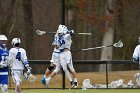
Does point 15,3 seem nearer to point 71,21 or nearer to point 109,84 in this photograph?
point 71,21

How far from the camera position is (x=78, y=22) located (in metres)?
50.7

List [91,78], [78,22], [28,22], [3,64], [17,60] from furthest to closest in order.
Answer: [78,22], [28,22], [91,78], [17,60], [3,64]

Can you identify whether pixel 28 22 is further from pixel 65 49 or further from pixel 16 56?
pixel 16 56

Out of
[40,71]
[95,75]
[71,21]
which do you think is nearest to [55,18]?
[71,21]

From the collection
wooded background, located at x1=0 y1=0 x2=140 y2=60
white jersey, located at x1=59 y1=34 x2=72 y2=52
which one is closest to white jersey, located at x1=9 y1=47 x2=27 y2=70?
white jersey, located at x1=59 y1=34 x2=72 y2=52

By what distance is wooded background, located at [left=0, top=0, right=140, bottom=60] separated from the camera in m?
36.5

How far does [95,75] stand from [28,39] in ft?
52.1

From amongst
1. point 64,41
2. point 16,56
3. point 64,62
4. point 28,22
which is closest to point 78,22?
point 28,22

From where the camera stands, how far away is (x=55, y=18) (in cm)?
5184

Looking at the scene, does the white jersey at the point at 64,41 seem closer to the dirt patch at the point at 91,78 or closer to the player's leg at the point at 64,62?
the player's leg at the point at 64,62

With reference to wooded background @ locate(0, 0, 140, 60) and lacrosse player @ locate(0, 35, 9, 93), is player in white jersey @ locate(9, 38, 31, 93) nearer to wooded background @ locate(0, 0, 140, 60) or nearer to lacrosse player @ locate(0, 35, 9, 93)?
lacrosse player @ locate(0, 35, 9, 93)

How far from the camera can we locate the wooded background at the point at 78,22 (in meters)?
36.5

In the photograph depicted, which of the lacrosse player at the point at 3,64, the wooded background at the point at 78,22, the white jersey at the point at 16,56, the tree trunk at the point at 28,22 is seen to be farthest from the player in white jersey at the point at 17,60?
the tree trunk at the point at 28,22

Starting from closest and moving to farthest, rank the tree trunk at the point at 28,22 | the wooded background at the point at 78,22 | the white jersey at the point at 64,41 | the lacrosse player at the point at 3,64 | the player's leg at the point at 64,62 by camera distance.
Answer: the lacrosse player at the point at 3,64
the white jersey at the point at 64,41
the player's leg at the point at 64,62
the wooded background at the point at 78,22
the tree trunk at the point at 28,22
